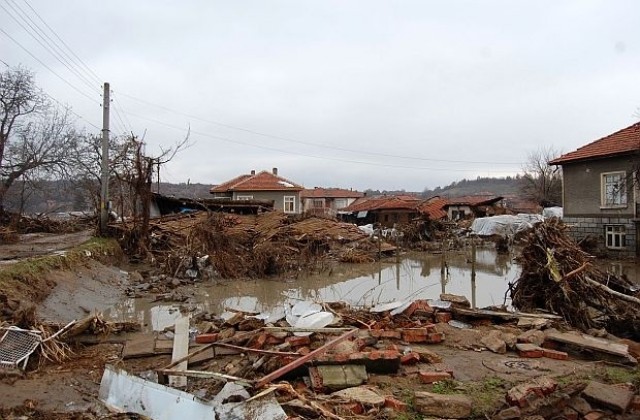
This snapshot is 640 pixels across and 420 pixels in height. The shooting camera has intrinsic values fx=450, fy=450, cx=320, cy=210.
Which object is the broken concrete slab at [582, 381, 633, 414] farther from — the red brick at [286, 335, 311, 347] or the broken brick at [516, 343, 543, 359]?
the red brick at [286, 335, 311, 347]

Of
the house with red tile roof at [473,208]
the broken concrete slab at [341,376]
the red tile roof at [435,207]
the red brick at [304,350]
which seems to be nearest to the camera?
the broken concrete slab at [341,376]

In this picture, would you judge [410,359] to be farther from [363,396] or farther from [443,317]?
[443,317]

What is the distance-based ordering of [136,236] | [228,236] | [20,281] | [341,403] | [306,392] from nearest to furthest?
[341,403] < [306,392] < [20,281] < [228,236] < [136,236]

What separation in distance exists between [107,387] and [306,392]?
2.14 meters

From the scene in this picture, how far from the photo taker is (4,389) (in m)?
4.89

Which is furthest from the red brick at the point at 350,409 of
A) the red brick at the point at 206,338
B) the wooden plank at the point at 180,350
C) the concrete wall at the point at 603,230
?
the concrete wall at the point at 603,230

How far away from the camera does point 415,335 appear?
679 centimetres

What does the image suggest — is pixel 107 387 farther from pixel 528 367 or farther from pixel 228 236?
pixel 228 236

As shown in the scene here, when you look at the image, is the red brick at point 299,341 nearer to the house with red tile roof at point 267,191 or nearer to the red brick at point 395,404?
the red brick at point 395,404

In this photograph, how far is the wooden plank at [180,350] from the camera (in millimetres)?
5051

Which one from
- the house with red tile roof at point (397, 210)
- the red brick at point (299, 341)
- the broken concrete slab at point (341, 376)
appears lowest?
the broken concrete slab at point (341, 376)

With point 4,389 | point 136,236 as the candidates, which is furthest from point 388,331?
point 136,236

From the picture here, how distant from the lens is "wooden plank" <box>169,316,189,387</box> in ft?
16.6

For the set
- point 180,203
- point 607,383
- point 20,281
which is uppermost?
point 180,203
